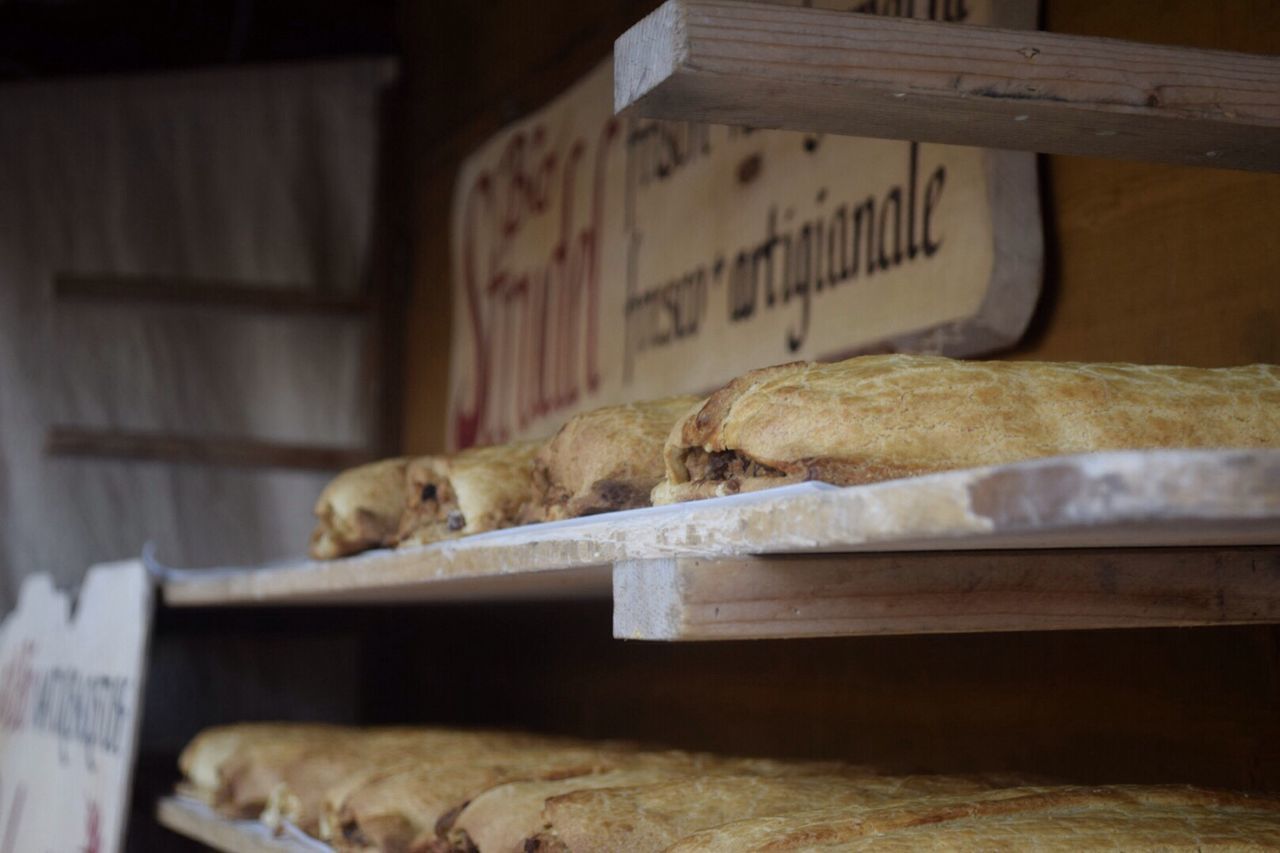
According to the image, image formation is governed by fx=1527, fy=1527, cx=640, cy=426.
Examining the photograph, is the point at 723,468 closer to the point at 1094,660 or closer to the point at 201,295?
the point at 1094,660

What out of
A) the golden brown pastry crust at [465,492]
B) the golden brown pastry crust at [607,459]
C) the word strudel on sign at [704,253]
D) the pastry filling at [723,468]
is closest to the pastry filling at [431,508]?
the golden brown pastry crust at [465,492]

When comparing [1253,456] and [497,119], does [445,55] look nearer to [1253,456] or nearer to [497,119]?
[497,119]

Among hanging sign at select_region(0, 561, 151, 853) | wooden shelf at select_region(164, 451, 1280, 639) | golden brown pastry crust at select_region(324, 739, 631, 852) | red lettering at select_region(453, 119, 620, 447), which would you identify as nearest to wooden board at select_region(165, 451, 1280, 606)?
wooden shelf at select_region(164, 451, 1280, 639)

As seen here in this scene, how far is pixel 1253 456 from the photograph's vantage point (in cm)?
62

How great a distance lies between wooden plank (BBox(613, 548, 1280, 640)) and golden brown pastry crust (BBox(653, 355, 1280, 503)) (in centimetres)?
7

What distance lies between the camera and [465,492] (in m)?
1.70

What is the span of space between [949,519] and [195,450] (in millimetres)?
3042

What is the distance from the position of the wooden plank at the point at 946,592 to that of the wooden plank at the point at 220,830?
1.03 metres

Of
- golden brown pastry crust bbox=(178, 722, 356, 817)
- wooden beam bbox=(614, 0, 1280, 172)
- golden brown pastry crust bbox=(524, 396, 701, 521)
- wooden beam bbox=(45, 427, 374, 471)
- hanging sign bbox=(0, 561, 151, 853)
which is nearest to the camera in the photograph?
wooden beam bbox=(614, 0, 1280, 172)

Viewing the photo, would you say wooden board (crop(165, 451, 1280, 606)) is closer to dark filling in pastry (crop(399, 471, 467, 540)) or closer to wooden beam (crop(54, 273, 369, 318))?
dark filling in pastry (crop(399, 471, 467, 540))

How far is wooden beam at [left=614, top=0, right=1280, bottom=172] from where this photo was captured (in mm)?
959

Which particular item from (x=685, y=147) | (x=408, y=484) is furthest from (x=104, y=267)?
(x=408, y=484)

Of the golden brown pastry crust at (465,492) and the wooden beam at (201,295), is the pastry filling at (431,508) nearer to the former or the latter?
the golden brown pastry crust at (465,492)

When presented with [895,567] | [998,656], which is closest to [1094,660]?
[998,656]
